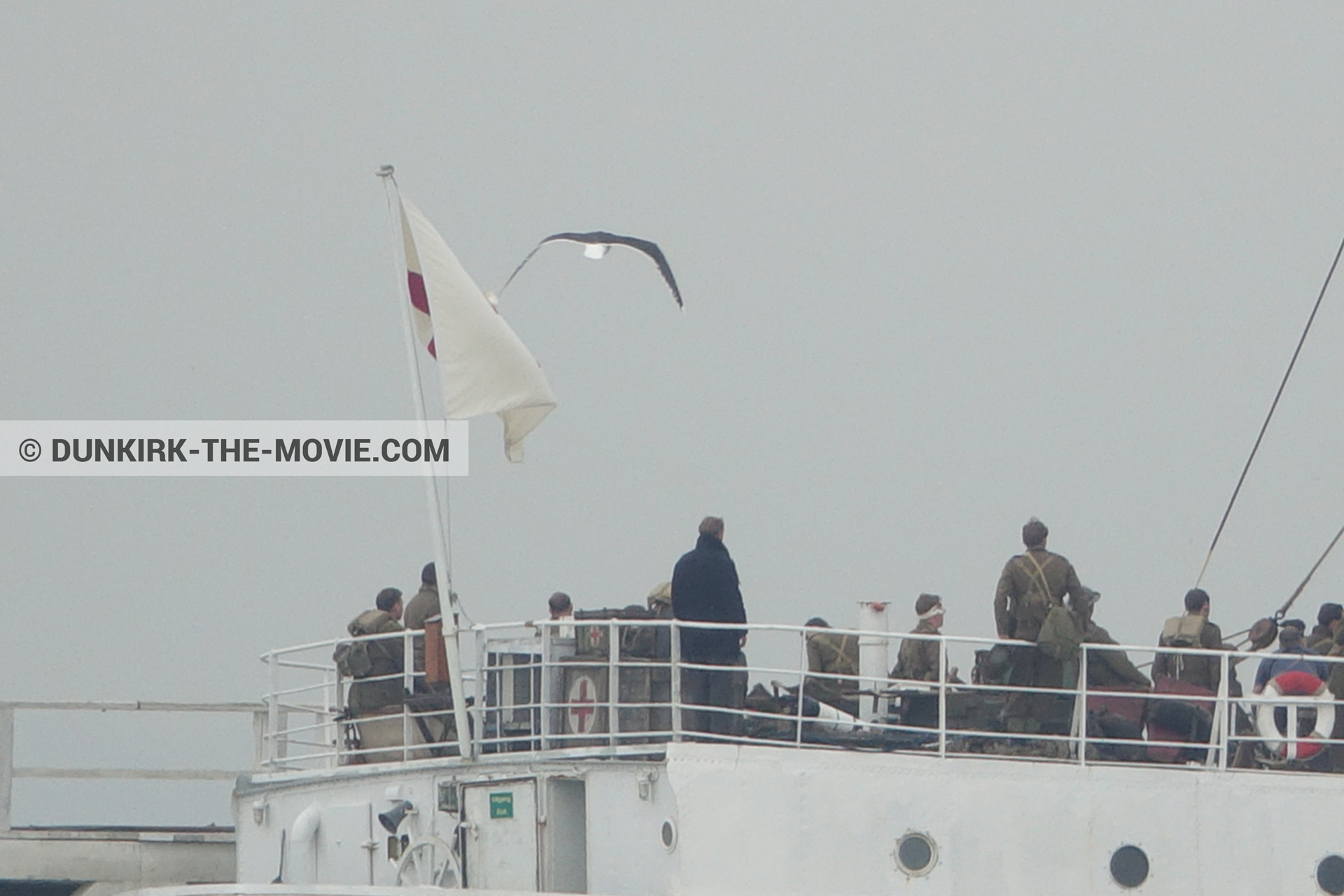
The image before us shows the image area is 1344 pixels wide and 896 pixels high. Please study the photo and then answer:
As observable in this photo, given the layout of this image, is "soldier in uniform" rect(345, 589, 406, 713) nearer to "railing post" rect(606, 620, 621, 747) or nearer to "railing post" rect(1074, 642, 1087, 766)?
"railing post" rect(606, 620, 621, 747)

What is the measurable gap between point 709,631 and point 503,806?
7.24ft

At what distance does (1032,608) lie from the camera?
18656mm

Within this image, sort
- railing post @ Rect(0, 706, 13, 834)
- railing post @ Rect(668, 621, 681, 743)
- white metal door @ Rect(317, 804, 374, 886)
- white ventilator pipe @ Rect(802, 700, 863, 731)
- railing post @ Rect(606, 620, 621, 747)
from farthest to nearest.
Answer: railing post @ Rect(0, 706, 13, 834) → white metal door @ Rect(317, 804, 374, 886) → white ventilator pipe @ Rect(802, 700, 863, 731) → railing post @ Rect(606, 620, 621, 747) → railing post @ Rect(668, 621, 681, 743)

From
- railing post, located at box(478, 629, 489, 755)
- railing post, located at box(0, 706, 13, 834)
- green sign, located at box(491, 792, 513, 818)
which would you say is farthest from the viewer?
railing post, located at box(0, 706, 13, 834)

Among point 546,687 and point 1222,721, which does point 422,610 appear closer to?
point 546,687

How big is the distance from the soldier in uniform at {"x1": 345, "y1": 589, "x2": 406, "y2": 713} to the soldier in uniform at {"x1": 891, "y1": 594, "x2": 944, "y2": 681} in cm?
435

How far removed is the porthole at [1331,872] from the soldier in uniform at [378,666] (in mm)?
7804

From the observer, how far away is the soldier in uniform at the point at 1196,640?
19.5 m

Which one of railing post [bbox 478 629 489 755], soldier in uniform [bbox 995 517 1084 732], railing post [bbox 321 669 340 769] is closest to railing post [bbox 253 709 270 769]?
railing post [bbox 321 669 340 769]

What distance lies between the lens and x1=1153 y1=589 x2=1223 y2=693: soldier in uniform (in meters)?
19.5

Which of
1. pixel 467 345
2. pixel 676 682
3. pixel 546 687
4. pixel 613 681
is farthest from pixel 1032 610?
pixel 467 345

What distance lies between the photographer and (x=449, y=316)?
20.4 meters

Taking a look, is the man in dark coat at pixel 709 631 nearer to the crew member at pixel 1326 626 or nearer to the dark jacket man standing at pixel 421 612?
the dark jacket man standing at pixel 421 612

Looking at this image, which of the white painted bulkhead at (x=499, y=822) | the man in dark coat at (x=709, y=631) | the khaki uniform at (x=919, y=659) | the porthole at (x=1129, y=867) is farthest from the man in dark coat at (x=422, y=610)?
the porthole at (x=1129, y=867)
